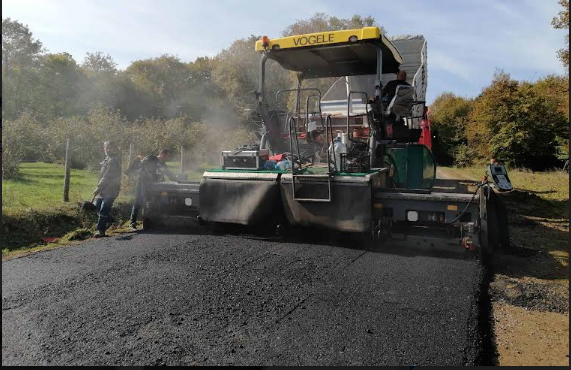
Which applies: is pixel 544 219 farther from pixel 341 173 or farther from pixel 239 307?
pixel 239 307

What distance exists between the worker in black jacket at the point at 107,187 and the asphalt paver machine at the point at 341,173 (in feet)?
2.32

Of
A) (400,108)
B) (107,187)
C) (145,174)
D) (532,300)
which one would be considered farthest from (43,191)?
(532,300)

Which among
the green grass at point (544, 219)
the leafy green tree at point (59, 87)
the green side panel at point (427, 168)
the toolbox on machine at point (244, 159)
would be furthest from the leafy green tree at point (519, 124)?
the leafy green tree at point (59, 87)

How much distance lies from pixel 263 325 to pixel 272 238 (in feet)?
8.29

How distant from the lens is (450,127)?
2898 centimetres

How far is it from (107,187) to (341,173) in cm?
360

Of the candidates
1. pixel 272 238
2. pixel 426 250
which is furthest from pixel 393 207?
Answer: pixel 272 238

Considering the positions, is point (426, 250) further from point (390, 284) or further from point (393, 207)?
point (390, 284)

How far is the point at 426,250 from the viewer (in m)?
4.96

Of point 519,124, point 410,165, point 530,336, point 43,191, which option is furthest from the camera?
point 519,124

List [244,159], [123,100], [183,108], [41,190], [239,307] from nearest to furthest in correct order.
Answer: [239,307] → [244,159] → [41,190] → [183,108] → [123,100]

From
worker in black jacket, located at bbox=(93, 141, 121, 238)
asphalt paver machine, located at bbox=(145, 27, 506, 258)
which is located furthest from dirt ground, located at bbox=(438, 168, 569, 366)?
A: worker in black jacket, located at bbox=(93, 141, 121, 238)

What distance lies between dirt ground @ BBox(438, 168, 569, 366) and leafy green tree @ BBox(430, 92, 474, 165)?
20.5 m

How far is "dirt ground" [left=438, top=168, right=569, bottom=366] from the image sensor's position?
3.03m
